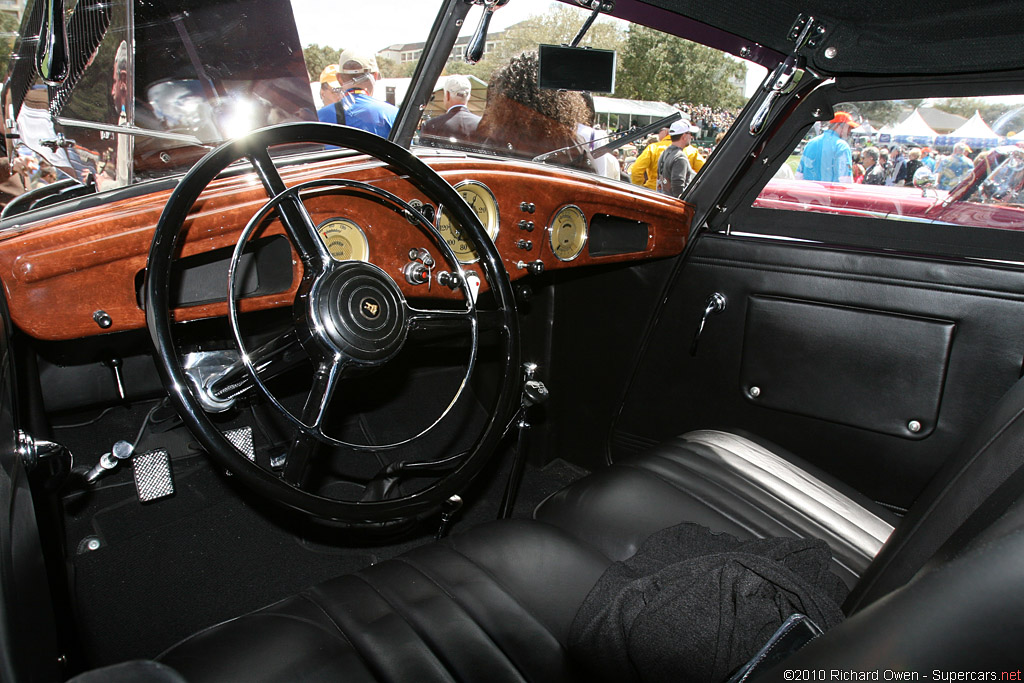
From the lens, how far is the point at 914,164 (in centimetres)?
195

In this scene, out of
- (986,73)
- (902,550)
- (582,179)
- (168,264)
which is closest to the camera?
(902,550)

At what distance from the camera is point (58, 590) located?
144cm

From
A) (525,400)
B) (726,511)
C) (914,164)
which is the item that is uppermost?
(914,164)

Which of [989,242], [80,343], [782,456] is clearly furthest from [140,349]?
[989,242]

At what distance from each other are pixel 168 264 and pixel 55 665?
541mm

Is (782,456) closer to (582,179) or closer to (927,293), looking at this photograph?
(927,293)

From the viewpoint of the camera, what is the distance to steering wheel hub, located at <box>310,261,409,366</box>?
1160mm

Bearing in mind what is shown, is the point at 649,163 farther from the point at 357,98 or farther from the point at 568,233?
the point at 357,98

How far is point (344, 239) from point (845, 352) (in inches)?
54.7

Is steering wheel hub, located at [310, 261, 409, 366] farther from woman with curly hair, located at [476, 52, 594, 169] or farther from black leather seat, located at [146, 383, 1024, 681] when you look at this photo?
woman with curly hair, located at [476, 52, 594, 169]

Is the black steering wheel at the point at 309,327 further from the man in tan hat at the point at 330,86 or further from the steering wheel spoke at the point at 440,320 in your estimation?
the man in tan hat at the point at 330,86

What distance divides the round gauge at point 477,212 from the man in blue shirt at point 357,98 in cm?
29

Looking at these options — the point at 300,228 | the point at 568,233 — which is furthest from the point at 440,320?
the point at 568,233

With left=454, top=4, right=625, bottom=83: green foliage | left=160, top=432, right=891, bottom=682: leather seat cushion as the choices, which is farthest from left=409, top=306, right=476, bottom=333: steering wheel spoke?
left=454, top=4, right=625, bottom=83: green foliage
